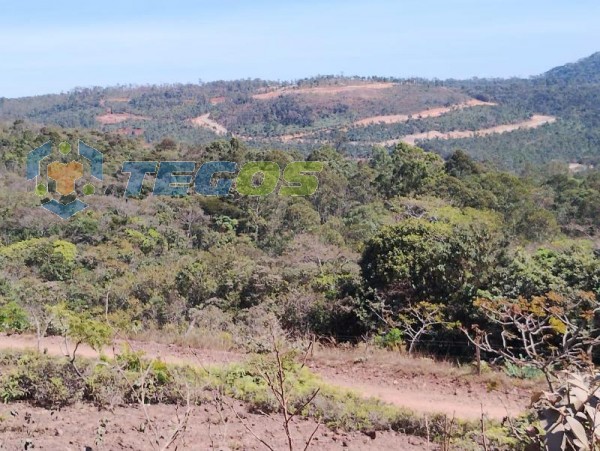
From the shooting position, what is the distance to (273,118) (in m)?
78.8

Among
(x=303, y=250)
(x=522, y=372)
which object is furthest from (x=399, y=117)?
(x=522, y=372)

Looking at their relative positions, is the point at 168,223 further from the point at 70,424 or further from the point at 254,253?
the point at 70,424

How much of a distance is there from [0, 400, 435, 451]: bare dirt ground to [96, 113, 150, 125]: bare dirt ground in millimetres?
74962

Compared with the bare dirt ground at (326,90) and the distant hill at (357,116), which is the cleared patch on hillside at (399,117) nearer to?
the distant hill at (357,116)

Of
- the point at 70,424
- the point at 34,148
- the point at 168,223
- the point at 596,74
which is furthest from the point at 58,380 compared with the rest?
the point at 596,74

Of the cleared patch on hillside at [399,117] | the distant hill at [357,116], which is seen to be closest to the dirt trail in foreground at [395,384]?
the distant hill at [357,116]

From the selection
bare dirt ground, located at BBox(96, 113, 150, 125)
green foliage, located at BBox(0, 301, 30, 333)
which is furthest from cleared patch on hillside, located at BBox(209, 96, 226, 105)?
green foliage, located at BBox(0, 301, 30, 333)

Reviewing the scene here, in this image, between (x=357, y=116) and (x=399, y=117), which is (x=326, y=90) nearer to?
(x=357, y=116)

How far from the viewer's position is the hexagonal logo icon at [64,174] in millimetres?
23922

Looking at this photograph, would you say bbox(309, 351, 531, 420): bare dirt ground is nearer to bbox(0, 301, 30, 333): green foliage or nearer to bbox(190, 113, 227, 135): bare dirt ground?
bbox(0, 301, 30, 333): green foliage

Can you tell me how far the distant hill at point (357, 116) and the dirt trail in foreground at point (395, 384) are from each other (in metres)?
47.4

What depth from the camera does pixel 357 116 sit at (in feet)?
257

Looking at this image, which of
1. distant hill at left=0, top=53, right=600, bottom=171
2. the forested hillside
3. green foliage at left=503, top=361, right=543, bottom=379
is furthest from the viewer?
distant hill at left=0, top=53, right=600, bottom=171

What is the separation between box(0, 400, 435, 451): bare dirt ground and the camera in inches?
186
